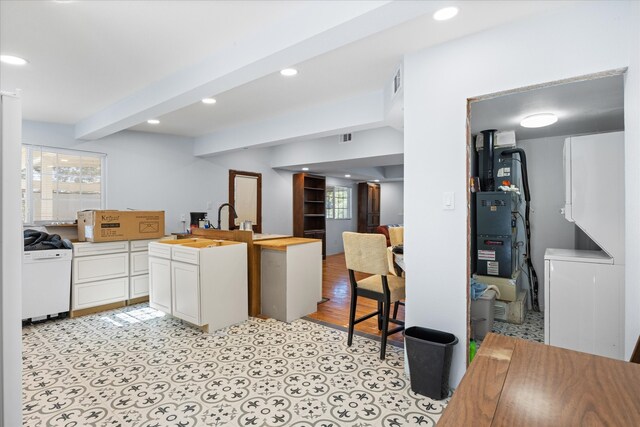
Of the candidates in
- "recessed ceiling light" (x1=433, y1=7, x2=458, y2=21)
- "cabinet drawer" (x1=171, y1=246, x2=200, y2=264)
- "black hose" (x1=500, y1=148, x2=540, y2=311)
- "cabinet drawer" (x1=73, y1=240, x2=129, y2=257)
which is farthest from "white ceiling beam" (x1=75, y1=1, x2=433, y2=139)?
"cabinet drawer" (x1=73, y1=240, x2=129, y2=257)

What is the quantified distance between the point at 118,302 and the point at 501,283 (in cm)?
426

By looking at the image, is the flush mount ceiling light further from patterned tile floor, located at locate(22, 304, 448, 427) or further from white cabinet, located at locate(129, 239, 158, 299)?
white cabinet, located at locate(129, 239, 158, 299)

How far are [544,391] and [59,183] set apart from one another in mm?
5272

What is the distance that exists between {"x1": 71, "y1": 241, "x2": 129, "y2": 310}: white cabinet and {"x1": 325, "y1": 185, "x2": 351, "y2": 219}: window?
5021 mm

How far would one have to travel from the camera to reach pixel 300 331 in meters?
3.37

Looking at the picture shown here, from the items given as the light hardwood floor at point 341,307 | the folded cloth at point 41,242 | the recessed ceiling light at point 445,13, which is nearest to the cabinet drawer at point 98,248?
the folded cloth at point 41,242

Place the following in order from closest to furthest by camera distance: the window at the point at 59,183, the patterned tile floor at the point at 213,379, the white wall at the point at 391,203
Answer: the patterned tile floor at the point at 213,379
the window at the point at 59,183
the white wall at the point at 391,203

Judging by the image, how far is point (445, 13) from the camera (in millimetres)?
1848

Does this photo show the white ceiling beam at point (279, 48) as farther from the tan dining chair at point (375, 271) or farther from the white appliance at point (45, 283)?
Answer: the white appliance at point (45, 283)

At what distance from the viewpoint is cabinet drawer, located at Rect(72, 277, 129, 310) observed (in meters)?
3.84

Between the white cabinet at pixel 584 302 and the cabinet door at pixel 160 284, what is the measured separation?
11.4ft

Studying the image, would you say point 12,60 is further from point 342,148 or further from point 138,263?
point 342,148

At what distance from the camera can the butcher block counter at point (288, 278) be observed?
3643 mm

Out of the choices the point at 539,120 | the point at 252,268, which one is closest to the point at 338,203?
the point at 252,268
